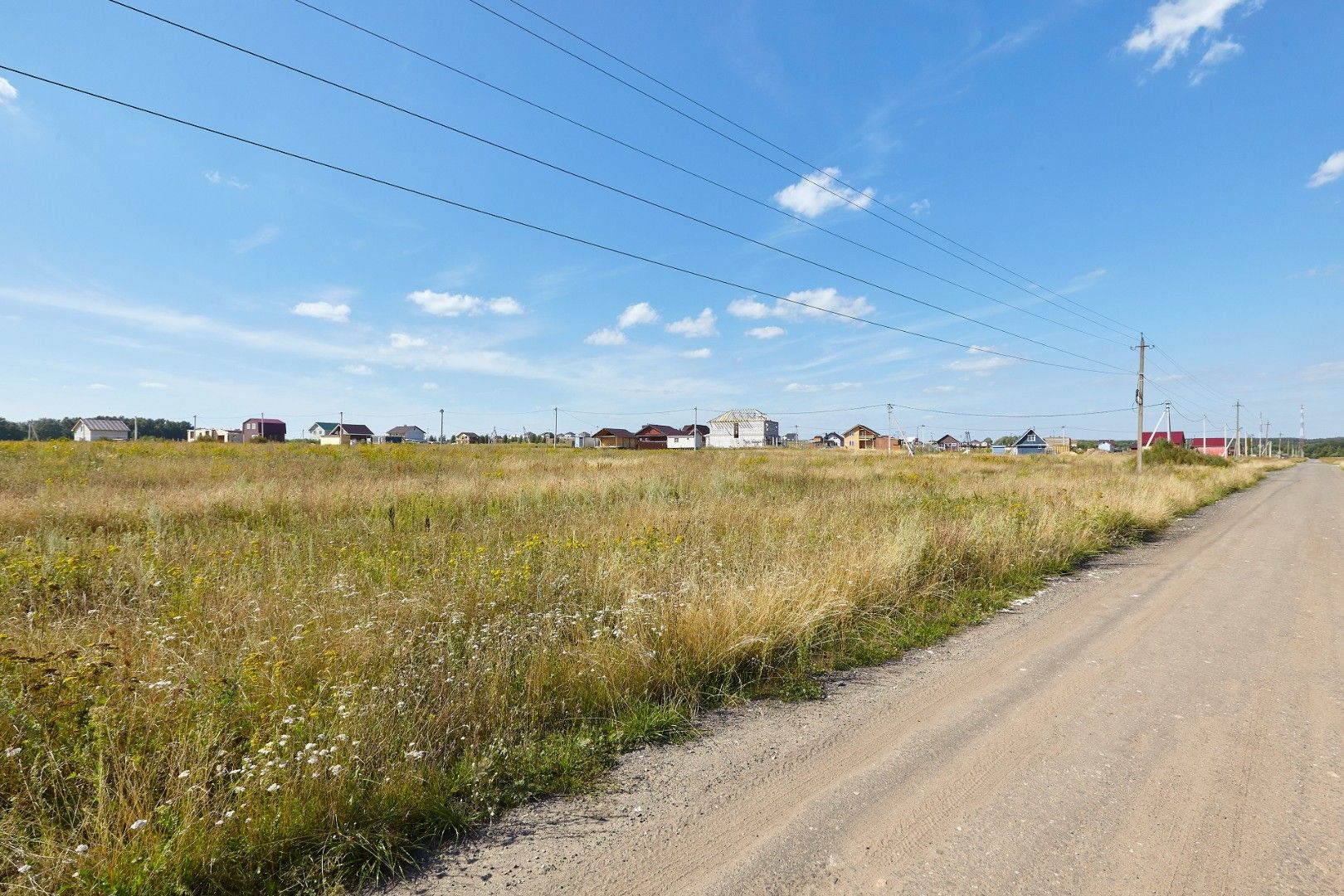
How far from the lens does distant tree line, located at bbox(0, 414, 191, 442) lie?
7908cm

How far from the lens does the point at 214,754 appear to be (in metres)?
3.10

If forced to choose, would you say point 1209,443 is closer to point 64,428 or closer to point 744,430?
point 744,430

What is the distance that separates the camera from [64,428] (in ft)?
286

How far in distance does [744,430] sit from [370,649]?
99474 mm

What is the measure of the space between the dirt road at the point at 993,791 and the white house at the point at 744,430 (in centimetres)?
9324

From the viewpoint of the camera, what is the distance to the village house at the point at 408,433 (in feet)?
322

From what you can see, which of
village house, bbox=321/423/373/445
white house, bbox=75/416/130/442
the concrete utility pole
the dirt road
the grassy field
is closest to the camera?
the dirt road

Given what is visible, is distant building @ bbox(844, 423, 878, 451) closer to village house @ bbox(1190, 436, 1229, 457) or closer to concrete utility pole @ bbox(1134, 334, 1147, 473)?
village house @ bbox(1190, 436, 1229, 457)

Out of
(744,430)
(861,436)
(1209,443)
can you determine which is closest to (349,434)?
(744,430)

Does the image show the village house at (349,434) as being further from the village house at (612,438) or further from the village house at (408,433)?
the village house at (612,438)

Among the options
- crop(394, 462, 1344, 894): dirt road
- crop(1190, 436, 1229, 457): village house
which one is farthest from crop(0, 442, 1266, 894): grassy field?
crop(1190, 436, 1229, 457): village house

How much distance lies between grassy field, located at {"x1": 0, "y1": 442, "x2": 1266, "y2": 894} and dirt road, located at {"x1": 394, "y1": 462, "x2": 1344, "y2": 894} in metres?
0.41

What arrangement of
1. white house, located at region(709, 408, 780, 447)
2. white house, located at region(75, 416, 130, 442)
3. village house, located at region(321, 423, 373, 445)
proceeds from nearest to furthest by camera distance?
white house, located at region(75, 416, 130, 442) < village house, located at region(321, 423, 373, 445) < white house, located at region(709, 408, 780, 447)

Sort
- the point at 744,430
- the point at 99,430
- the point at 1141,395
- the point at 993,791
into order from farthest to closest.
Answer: the point at 744,430 < the point at 99,430 < the point at 1141,395 < the point at 993,791
